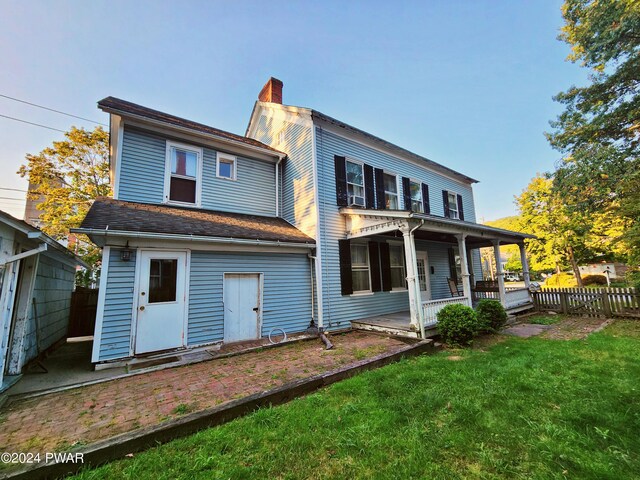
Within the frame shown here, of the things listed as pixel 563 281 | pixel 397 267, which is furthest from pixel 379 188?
pixel 563 281

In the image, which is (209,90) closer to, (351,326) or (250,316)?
(250,316)

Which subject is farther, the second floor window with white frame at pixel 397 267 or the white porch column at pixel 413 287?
the second floor window with white frame at pixel 397 267

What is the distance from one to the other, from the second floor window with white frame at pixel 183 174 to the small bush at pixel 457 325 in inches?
305

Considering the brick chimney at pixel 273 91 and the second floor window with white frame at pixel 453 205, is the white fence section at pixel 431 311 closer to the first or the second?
the second floor window with white frame at pixel 453 205

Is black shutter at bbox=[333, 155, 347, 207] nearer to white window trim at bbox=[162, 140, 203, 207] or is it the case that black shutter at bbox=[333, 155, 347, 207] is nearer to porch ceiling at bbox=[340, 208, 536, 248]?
porch ceiling at bbox=[340, 208, 536, 248]

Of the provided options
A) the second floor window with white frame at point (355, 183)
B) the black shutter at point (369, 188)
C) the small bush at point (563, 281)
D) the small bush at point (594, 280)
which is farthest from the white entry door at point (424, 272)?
the small bush at point (563, 281)

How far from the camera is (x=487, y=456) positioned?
8.34 feet

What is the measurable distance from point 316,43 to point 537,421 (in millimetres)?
11864

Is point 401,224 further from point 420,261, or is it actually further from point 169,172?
point 169,172

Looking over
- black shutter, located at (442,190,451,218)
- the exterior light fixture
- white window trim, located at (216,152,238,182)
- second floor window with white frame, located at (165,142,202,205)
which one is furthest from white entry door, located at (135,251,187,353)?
black shutter, located at (442,190,451,218)

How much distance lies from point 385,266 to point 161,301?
276 inches

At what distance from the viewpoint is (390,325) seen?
746 centimetres

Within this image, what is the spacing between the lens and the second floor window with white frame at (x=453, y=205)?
44.3 feet

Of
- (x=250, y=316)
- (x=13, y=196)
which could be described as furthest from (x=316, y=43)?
(x=13, y=196)
